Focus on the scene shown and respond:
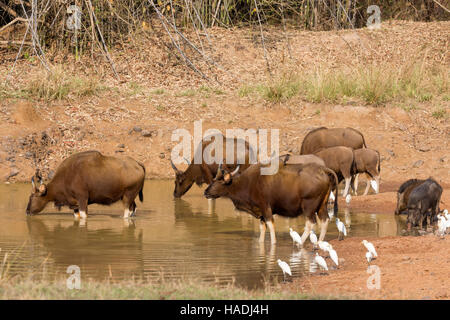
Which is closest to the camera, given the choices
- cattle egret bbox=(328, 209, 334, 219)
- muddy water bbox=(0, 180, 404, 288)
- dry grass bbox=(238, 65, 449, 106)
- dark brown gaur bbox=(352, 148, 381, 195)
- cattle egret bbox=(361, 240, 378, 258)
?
muddy water bbox=(0, 180, 404, 288)

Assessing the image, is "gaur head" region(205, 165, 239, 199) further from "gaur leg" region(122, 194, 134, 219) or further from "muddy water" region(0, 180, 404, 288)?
"gaur leg" region(122, 194, 134, 219)

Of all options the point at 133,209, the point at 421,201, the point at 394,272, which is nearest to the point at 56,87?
the point at 133,209

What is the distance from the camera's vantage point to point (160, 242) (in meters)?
11.6

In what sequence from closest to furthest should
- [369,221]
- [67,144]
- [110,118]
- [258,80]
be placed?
1. [369,221]
2. [67,144]
3. [110,118]
4. [258,80]

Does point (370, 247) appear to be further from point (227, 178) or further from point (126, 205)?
point (126, 205)

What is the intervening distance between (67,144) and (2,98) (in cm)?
244

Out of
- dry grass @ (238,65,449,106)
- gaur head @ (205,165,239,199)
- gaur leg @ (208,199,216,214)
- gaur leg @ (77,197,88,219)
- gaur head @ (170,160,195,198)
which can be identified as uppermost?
dry grass @ (238,65,449,106)

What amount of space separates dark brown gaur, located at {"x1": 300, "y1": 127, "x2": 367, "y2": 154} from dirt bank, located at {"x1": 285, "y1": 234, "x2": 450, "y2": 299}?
18.7 ft

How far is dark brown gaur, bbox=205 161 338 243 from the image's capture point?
11.2 metres

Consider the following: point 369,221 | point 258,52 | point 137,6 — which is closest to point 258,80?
point 258,52

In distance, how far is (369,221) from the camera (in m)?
13.7
